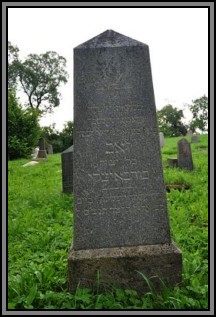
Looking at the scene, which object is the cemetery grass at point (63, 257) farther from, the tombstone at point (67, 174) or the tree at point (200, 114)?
the tree at point (200, 114)

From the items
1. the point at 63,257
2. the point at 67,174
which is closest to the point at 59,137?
the point at 67,174

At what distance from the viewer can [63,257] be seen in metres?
4.38

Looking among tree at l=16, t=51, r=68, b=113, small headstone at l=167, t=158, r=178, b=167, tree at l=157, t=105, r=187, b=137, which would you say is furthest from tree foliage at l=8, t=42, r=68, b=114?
small headstone at l=167, t=158, r=178, b=167

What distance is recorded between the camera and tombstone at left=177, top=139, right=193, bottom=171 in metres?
11.2

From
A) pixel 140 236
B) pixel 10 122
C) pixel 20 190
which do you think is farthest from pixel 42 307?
pixel 10 122

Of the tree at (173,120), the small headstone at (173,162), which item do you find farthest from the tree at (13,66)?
the small headstone at (173,162)

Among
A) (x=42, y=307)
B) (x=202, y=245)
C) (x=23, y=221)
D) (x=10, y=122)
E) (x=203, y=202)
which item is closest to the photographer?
(x=42, y=307)

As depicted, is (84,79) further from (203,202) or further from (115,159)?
(203,202)

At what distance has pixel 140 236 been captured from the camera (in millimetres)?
3619

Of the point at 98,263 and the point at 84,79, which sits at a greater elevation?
the point at 84,79

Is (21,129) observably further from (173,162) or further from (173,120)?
(173,120)

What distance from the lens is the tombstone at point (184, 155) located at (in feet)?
36.8

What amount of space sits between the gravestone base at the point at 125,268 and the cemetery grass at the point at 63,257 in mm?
76

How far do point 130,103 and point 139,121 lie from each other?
22 cm
